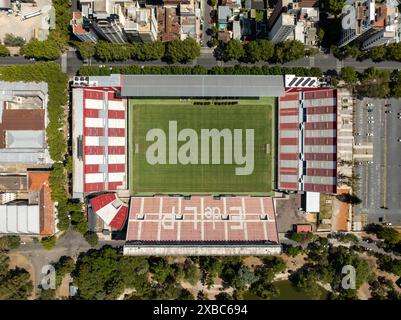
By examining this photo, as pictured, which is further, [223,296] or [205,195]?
[205,195]

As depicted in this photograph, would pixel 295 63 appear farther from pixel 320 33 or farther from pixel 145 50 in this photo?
pixel 145 50

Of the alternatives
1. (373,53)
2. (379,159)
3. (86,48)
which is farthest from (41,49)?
(379,159)

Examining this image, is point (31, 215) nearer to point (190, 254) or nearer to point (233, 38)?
point (190, 254)

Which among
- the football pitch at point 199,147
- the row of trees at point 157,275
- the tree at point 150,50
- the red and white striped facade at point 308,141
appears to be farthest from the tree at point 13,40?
the red and white striped facade at point 308,141

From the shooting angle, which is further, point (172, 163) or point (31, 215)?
point (172, 163)

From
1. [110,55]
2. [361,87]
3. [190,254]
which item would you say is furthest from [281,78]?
[190,254]

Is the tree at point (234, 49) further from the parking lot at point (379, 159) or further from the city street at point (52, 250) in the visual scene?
the city street at point (52, 250)

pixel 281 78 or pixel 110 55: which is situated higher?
pixel 110 55
